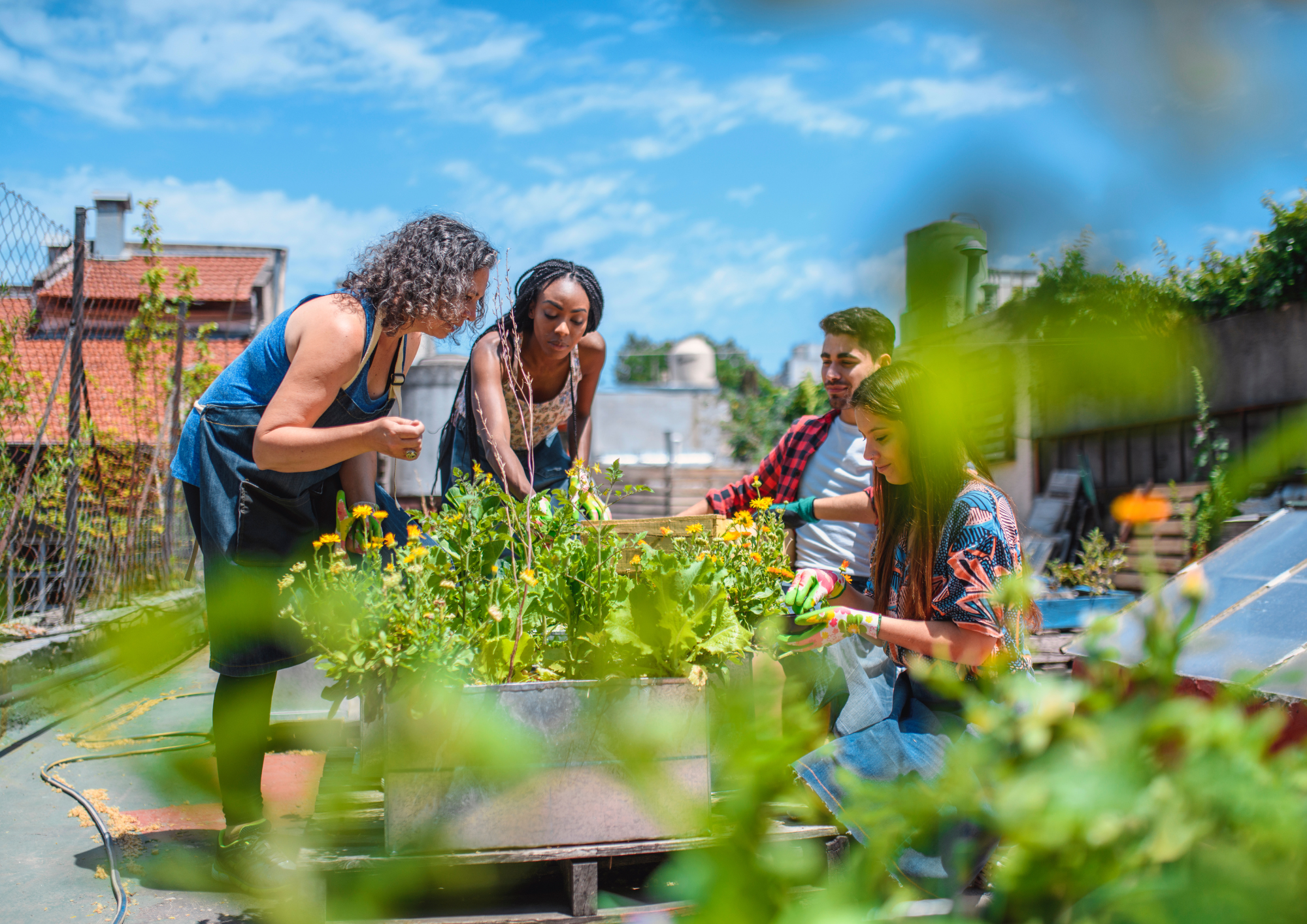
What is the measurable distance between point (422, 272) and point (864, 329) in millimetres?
1524

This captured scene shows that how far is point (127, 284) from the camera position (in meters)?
6.69

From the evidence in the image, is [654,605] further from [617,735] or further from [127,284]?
[127,284]

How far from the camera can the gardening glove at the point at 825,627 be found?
180 cm

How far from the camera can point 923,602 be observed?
198cm

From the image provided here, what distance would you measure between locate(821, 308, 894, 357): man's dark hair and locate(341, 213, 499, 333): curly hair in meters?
1.26

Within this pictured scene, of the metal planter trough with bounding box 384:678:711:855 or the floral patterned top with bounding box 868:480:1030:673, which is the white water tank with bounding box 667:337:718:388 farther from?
the metal planter trough with bounding box 384:678:711:855

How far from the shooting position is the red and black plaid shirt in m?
3.10

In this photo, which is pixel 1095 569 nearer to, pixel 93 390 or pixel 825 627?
pixel 825 627

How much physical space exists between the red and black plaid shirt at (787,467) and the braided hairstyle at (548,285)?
70cm

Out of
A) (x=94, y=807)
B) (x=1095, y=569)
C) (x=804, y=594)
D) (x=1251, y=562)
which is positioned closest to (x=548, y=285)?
(x=804, y=594)

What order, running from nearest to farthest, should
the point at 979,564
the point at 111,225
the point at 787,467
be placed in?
1. the point at 979,564
2. the point at 787,467
3. the point at 111,225

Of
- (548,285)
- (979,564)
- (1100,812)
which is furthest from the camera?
(548,285)

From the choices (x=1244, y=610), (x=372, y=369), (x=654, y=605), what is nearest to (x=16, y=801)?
(x=372, y=369)

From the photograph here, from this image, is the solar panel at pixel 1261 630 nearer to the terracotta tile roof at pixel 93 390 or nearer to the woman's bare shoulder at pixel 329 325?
the woman's bare shoulder at pixel 329 325
